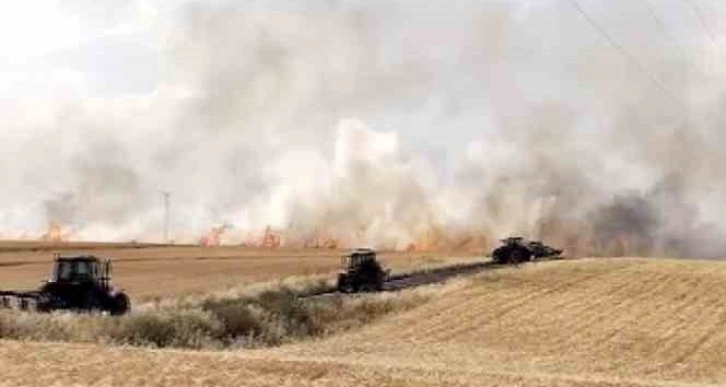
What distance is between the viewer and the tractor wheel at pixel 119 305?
47.2m

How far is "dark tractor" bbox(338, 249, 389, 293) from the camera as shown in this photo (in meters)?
66.7

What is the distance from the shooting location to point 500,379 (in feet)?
91.5

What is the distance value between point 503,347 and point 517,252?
50961mm

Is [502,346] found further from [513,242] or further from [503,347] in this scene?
[513,242]

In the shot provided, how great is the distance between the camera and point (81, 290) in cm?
4984

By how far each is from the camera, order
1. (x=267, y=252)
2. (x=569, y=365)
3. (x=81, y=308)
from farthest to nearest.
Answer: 1. (x=267, y=252)
2. (x=81, y=308)
3. (x=569, y=365)

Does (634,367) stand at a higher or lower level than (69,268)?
lower

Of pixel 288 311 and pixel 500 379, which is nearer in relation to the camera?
pixel 500 379

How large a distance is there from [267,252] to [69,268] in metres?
74.8

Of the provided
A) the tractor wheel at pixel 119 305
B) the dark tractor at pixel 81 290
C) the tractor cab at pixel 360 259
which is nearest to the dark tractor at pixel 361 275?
the tractor cab at pixel 360 259

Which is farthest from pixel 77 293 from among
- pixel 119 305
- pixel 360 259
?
pixel 360 259

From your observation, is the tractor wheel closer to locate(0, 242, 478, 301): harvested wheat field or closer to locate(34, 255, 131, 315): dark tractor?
locate(34, 255, 131, 315): dark tractor

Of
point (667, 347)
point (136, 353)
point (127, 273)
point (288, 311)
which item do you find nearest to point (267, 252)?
point (127, 273)

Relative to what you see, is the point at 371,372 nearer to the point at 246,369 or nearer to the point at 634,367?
the point at 246,369
